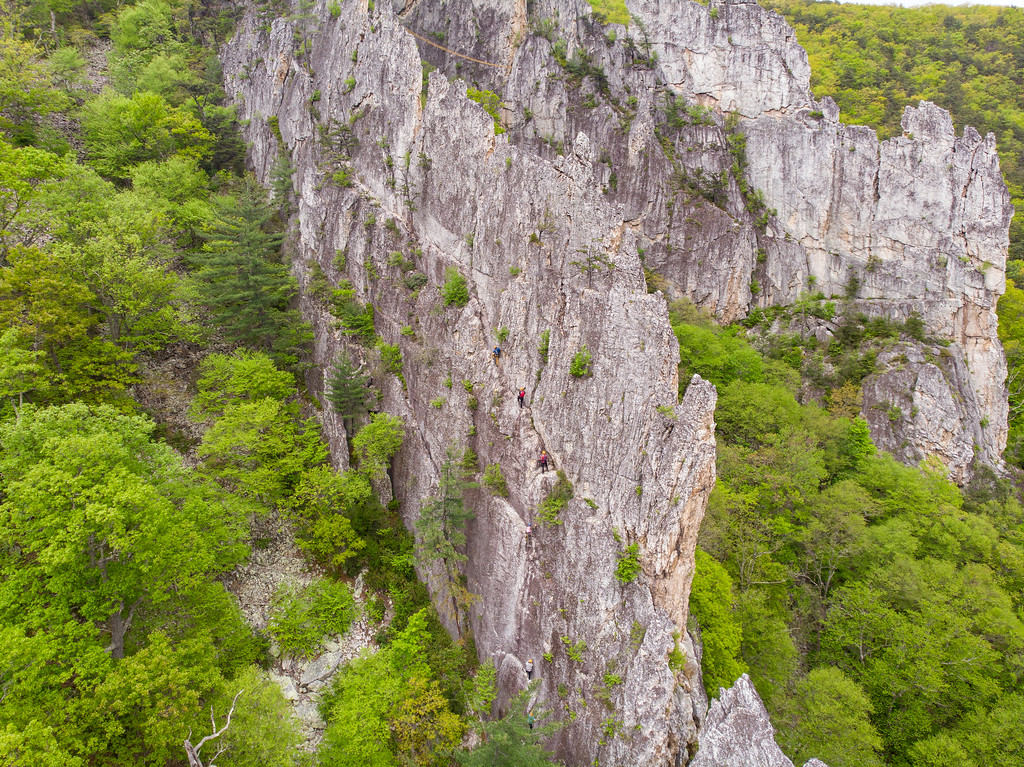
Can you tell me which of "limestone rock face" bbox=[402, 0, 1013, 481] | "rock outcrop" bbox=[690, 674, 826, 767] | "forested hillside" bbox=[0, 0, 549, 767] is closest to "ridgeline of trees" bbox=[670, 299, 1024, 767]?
"rock outcrop" bbox=[690, 674, 826, 767]

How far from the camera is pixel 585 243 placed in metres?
18.0

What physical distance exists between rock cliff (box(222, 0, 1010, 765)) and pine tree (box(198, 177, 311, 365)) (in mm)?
1962

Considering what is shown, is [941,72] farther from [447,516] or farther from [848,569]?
[447,516]

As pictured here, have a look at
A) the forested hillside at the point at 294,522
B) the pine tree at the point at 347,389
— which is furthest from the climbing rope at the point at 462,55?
the pine tree at the point at 347,389

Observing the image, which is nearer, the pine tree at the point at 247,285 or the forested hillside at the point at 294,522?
the forested hillside at the point at 294,522

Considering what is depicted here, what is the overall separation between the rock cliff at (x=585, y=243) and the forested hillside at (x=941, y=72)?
12.4 meters

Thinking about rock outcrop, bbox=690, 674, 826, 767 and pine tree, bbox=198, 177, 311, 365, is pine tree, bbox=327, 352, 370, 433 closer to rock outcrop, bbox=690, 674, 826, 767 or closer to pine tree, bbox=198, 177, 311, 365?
pine tree, bbox=198, 177, 311, 365

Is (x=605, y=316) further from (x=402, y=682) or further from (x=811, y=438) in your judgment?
(x=811, y=438)

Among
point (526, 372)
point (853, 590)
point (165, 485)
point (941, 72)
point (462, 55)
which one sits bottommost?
point (853, 590)

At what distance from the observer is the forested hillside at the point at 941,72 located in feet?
149

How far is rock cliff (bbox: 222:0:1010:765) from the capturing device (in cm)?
1574

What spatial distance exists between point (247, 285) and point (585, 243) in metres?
18.3

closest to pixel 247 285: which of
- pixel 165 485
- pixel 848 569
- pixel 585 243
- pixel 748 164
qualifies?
pixel 165 485

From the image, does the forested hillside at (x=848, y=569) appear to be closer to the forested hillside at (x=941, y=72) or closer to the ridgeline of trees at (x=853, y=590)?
the ridgeline of trees at (x=853, y=590)
